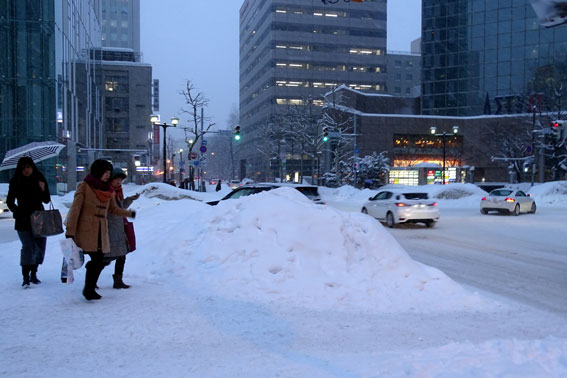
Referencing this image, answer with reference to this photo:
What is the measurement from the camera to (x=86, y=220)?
561 cm

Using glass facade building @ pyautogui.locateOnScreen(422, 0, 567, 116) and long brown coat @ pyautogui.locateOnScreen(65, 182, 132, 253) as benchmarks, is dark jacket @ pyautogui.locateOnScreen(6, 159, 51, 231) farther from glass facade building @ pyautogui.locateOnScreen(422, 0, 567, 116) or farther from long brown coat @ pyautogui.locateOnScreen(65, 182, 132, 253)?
glass facade building @ pyautogui.locateOnScreen(422, 0, 567, 116)

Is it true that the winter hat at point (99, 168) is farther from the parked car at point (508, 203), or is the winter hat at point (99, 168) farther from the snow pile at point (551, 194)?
the snow pile at point (551, 194)

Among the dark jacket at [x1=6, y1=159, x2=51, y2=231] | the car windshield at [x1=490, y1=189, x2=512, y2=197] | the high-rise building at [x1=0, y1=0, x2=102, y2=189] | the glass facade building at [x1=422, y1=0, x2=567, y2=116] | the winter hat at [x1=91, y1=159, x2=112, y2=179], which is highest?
the glass facade building at [x1=422, y1=0, x2=567, y2=116]

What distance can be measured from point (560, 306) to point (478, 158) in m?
60.0

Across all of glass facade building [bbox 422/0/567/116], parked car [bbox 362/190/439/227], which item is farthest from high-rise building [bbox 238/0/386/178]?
parked car [bbox 362/190/439/227]

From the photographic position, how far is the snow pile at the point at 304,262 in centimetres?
611

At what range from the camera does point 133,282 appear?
6.82 m

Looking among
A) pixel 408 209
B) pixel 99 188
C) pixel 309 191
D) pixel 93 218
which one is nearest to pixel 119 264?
pixel 93 218

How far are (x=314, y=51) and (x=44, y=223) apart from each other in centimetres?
8829

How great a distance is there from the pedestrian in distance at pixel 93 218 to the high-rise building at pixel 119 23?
490ft

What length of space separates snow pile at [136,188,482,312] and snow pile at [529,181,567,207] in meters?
28.2

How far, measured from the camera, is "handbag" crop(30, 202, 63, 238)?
622 centimetres

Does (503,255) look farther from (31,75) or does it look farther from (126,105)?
(126,105)

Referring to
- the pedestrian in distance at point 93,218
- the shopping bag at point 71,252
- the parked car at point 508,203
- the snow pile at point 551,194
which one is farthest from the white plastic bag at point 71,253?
the snow pile at point 551,194
